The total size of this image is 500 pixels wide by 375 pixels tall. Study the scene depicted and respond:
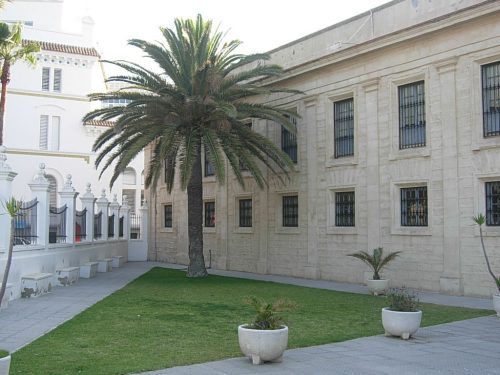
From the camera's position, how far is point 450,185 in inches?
647

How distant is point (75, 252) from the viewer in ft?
68.0

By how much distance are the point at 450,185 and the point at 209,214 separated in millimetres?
13573

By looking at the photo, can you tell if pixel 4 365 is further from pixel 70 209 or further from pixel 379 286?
pixel 70 209

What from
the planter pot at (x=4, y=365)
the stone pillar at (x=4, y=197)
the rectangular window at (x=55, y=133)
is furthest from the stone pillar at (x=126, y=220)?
the planter pot at (x=4, y=365)

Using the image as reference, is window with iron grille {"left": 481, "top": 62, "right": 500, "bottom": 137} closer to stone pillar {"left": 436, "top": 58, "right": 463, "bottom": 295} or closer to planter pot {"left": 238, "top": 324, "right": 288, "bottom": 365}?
stone pillar {"left": 436, "top": 58, "right": 463, "bottom": 295}

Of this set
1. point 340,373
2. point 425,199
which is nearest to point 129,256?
point 425,199

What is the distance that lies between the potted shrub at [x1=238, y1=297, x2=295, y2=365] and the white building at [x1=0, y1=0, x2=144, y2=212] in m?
35.6

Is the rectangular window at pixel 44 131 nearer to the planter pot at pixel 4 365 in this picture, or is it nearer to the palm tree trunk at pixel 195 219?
the palm tree trunk at pixel 195 219

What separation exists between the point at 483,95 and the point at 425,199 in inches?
133

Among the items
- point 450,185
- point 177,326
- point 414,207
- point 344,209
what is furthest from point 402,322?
point 344,209

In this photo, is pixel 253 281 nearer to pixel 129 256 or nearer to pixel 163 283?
pixel 163 283

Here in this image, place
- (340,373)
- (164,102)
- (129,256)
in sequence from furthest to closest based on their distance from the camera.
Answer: (129,256) → (164,102) → (340,373)

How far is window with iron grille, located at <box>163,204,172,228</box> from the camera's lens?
32438mm

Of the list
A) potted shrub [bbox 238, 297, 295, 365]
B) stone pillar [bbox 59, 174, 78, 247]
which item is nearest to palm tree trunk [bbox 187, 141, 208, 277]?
stone pillar [bbox 59, 174, 78, 247]
